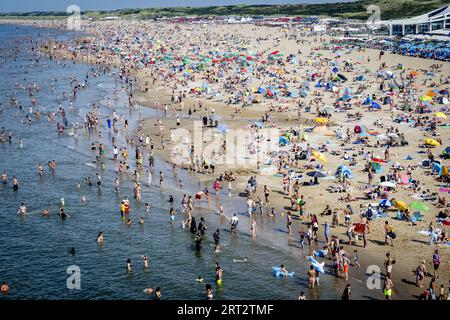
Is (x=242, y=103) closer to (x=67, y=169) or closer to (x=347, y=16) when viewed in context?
(x=67, y=169)

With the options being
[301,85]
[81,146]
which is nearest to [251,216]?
[81,146]

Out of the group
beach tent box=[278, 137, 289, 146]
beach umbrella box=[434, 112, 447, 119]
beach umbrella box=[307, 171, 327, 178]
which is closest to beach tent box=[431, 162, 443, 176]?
beach umbrella box=[307, 171, 327, 178]

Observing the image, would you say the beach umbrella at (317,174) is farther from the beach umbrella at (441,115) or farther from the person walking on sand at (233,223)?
the beach umbrella at (441,115)

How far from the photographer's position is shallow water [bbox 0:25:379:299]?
2002cm

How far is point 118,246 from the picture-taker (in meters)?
23.8

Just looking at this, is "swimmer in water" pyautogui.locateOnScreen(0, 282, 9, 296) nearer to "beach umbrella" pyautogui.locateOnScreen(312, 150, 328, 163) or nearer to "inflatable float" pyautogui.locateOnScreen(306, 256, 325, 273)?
"inflatable float" pyautogui.locateOnScreen(306, 256, 325, 273)

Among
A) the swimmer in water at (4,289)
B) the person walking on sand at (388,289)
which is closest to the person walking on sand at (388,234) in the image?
the person walking on sand at (388,289)

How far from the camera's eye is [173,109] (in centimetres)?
5066

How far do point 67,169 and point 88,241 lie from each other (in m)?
11.8

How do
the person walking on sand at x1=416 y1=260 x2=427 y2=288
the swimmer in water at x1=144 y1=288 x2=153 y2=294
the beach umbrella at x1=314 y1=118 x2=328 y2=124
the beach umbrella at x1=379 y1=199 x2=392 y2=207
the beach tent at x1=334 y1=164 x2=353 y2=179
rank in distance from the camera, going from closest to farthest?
the person walking on sand at x1=416 y1=260 x2=427 y2=288
the swimmer in water at x1=144 y1=288 x2=153 y2=294
the beach umbrella at x1=379 y1=199 x2=392 y2=207
the beach tent at x1=334 y1=164 x2=353 y2=179
the beach umbrella at x1=314 y1=118 x2=328 y2=124

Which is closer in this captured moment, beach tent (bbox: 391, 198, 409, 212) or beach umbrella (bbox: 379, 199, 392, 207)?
beach tent (bbox: 391, 198, 409, 212)

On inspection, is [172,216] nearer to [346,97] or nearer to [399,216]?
[399,216]

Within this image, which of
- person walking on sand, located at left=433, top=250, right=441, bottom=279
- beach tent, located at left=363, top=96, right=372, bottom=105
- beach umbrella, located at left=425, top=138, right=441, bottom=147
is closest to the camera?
person walking on sand, located at left=433, top=250, right=441, bottom=279

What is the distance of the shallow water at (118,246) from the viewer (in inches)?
788
